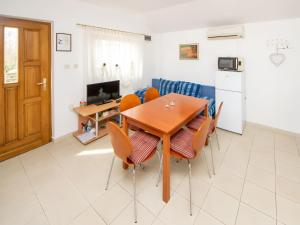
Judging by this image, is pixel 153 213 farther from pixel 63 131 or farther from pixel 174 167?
pixel 63 131

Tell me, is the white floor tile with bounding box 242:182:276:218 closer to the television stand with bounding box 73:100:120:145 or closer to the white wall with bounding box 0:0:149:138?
the television stand with bounding box 73:100:120:145

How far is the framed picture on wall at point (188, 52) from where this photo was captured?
4.27 metres

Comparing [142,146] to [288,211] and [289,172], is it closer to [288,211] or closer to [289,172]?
[288,211]

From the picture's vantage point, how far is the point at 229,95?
343cm

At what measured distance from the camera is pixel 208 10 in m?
3.39

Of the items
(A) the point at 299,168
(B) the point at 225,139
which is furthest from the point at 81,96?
(A) the point at 299,168

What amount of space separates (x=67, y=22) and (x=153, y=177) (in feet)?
9.10

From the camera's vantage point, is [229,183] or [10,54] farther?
[10,54]

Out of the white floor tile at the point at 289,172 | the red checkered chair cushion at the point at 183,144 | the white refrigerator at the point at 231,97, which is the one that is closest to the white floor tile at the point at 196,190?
the red checkered chair cushion at the point at 183,144

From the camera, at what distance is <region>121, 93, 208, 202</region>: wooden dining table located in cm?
180

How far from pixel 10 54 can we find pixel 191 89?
330 centimetres

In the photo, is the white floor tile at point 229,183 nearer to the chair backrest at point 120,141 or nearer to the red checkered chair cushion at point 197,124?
the red checkered chair cushion at point 197,124

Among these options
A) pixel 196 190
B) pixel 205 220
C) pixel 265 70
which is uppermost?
pixel 265 70

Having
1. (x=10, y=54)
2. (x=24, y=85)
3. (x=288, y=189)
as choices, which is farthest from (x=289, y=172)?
(x=10, y=54)
